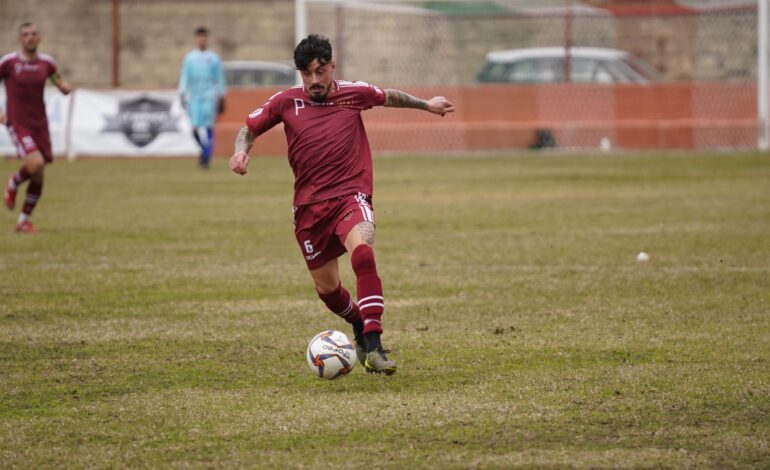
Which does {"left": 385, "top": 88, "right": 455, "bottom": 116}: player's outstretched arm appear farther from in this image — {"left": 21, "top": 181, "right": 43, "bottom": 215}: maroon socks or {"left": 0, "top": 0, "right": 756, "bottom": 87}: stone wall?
{"left": 0, "top": 0, "right": 756, "bottom": 87}: stone wall

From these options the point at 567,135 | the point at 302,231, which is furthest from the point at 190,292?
the point at 567,135

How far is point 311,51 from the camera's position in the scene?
6.87 meters

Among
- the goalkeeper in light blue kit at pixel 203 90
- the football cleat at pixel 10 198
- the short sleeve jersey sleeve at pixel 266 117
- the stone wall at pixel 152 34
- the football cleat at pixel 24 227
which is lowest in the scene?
the football cleat at pixel 24 227

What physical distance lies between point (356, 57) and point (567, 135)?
500 centimetres

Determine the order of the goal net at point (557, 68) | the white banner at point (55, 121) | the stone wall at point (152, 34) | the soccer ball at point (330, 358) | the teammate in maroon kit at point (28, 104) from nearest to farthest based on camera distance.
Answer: the soccer ball at point (330, 358) < the teammate in maroon kit at point (28, 104) < the white banner at point (55, 121) < the goal net at point (557, 68) < the stone wall at point (152, 34)

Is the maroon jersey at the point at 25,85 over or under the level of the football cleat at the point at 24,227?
over

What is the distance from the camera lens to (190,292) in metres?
9.95

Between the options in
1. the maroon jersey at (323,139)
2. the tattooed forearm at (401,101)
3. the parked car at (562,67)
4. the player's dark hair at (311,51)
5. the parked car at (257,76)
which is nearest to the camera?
the player's dark hair at (311,51)

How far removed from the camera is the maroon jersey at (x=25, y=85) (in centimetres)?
1441

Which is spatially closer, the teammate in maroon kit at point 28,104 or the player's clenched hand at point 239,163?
the player's clenched hand at point 239,163

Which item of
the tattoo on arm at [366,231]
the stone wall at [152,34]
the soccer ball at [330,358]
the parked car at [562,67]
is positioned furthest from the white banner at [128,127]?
the soccer ball at [330,358]

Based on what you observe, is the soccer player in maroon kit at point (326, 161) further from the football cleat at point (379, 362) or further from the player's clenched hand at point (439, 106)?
the football cleat at point (379, 362)

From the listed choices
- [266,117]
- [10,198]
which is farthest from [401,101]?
[10,198]

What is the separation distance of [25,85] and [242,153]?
26.5 feet
